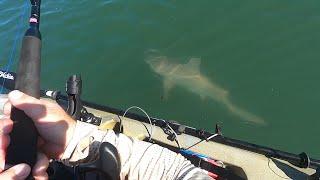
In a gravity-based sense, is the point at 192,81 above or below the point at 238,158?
above

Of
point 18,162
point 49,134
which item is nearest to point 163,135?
point 49,134

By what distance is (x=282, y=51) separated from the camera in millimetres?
6918

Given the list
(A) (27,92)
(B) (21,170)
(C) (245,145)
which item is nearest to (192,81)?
(C) (245,145)

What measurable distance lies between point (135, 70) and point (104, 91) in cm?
65

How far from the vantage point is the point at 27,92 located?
2201 millimetres

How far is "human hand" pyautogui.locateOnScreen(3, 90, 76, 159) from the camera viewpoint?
204 cm

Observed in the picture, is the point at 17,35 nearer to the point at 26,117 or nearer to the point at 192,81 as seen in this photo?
the point at 192,81

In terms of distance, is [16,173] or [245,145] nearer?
[16,173]

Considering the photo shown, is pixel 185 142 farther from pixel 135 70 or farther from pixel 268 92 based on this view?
pixel 135 70

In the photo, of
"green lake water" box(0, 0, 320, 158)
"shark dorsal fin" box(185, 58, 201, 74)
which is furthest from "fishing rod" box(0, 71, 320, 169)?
"shark dorsal fin" box(185, 58, 201, 74)

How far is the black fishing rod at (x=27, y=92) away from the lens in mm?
1882

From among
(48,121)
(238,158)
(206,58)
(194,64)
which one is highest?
(206,58)

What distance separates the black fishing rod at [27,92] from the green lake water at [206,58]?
401 centimetres

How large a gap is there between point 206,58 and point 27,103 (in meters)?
5.41
